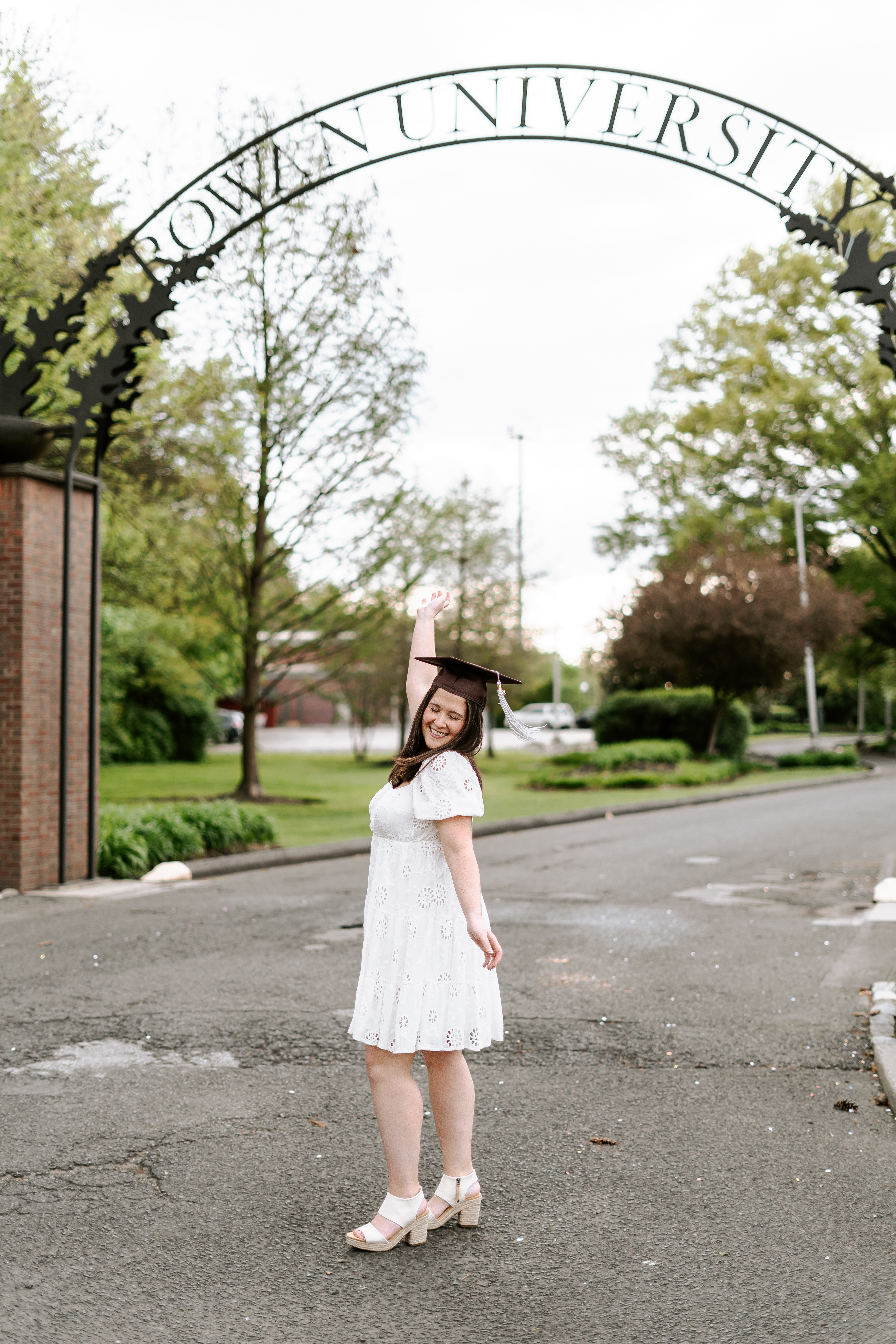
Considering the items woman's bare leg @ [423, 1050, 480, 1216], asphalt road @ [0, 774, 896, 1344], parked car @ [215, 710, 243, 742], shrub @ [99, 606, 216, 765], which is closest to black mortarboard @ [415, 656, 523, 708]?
woman's bare leg @ [423, 1050, 480, 1216]

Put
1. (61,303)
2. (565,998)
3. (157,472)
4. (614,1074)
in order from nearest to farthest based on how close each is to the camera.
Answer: (614,1074) → (565,998) → (61,303) → (157,472)

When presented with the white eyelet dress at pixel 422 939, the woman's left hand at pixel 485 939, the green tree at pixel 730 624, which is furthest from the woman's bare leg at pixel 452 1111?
the green tree at pixel 730 624

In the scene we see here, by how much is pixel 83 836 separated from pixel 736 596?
21581mm

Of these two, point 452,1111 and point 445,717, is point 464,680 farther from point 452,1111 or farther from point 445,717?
point 452,1111

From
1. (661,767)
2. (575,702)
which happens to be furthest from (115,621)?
(575,702)

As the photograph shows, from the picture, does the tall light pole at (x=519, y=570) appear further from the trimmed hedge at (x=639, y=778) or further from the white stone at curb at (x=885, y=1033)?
the white stone at curb at (x=885, y=1033)

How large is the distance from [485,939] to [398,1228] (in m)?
0.88

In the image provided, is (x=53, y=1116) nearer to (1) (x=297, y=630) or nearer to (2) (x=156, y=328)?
(2) (x=156, y=328)

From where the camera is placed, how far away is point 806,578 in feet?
103

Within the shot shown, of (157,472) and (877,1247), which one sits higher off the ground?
(157,472)

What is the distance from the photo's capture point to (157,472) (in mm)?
17062

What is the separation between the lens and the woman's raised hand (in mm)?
4070

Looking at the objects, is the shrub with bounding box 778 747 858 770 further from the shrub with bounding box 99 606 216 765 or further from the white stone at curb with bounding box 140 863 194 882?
the white stone at curb with bounding box 140 863 194 882

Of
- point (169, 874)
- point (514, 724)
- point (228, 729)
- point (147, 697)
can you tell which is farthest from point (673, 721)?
point (514, 724)
